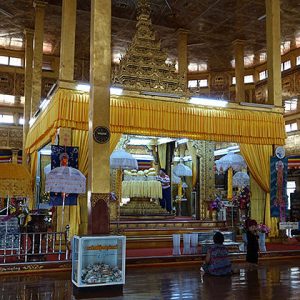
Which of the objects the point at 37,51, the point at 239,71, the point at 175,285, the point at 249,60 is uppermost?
the point at 249,60

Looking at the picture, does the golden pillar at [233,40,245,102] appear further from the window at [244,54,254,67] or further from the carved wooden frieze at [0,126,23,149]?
the carved wooden frieze at [0,126,23,149]

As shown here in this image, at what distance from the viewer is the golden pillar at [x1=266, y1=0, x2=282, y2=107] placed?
1136cm

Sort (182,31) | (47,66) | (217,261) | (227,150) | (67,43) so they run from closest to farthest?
(217,261) < (67,43) < (182,31) < (227,150) < (47,66)

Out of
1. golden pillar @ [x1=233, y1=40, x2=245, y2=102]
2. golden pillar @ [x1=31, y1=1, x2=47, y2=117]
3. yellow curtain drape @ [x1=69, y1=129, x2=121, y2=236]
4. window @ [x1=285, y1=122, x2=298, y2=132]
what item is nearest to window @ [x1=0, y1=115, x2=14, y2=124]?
golden pillar @ [x1=31, y1=1, x2=47, y2=117]

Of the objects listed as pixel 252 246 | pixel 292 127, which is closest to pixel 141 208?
pixel 252 246

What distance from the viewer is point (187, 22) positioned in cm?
1518

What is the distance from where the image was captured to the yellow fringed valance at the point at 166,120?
9.08 meters

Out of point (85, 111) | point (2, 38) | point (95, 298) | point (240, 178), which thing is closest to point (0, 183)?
point (85, 111)

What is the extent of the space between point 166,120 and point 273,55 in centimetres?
377

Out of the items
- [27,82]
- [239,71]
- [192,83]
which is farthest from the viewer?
[192,83]

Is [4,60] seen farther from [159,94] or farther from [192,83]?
[159,94]

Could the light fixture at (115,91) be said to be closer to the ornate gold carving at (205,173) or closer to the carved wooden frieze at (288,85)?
the ornate gold carving at (205,173)

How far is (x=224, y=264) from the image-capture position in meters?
7.04

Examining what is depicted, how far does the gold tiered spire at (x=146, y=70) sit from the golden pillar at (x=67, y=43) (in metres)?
1.10
